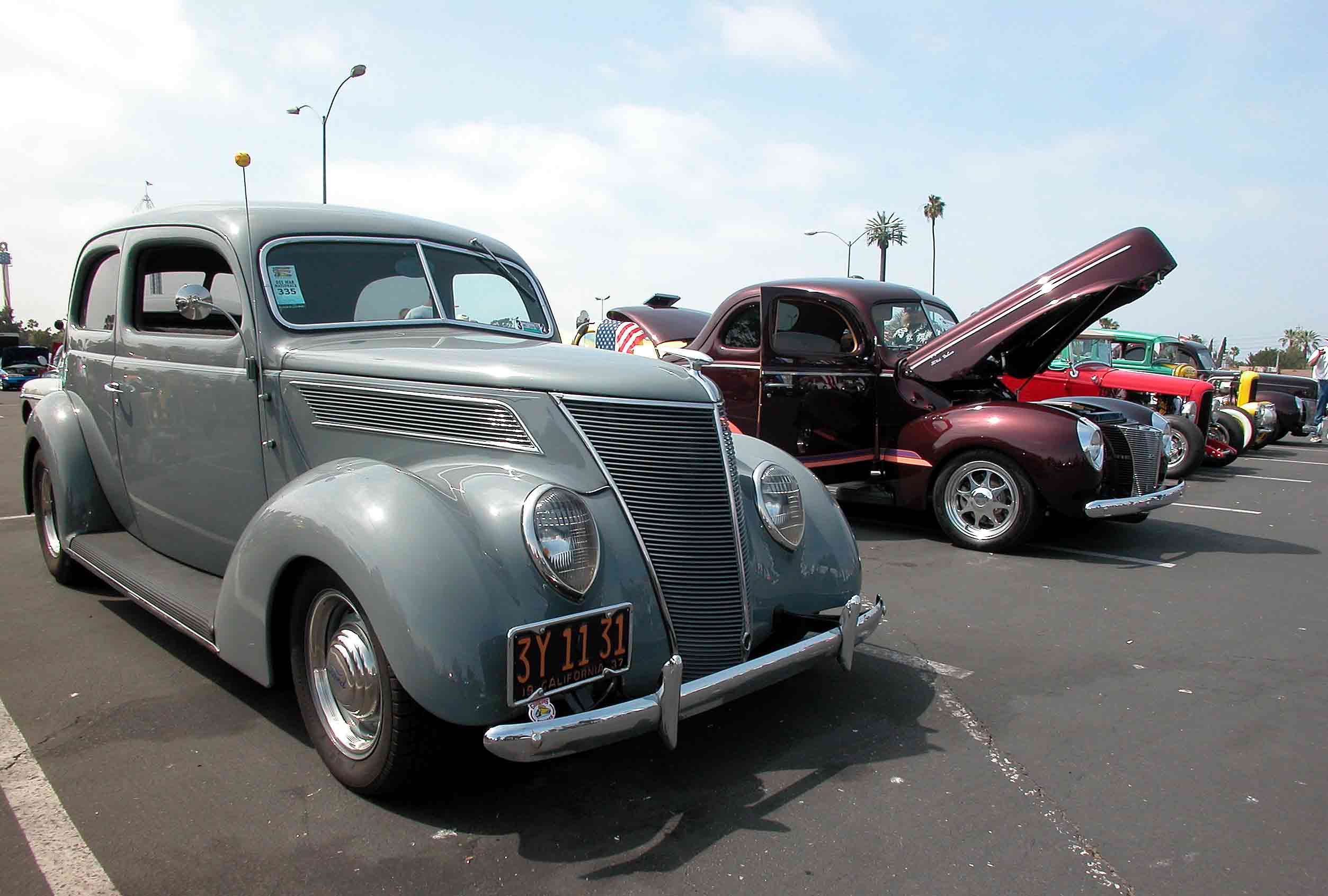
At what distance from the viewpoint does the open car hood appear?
641cm

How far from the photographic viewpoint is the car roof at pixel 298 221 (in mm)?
3721

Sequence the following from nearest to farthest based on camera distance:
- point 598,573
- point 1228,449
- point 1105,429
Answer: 1. point 598,573
2. point 1105,429
3. point 1228,449

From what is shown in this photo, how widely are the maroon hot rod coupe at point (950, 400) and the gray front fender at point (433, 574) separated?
4.17 m

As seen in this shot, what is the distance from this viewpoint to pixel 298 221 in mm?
3801

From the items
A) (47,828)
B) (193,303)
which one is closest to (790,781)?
(47,828)

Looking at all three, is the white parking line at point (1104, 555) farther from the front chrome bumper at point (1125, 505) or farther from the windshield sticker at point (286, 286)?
the windshield sticker at point (286, 286)

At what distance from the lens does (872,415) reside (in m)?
7.21

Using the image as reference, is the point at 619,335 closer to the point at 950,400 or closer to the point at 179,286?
the point at 950,400

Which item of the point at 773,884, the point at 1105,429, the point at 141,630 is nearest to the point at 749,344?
the point at 1105,429

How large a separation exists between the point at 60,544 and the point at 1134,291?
7.21 metres

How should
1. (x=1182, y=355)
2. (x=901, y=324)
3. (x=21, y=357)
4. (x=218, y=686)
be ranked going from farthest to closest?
(x=21, y=357), (x=1182, y=355), (x=901, y=324), (x=218, y=686)

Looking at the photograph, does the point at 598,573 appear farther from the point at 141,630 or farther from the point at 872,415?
the point at 872,415

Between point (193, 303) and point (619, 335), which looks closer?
point (193, 303)

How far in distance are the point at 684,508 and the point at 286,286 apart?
1.98 m
